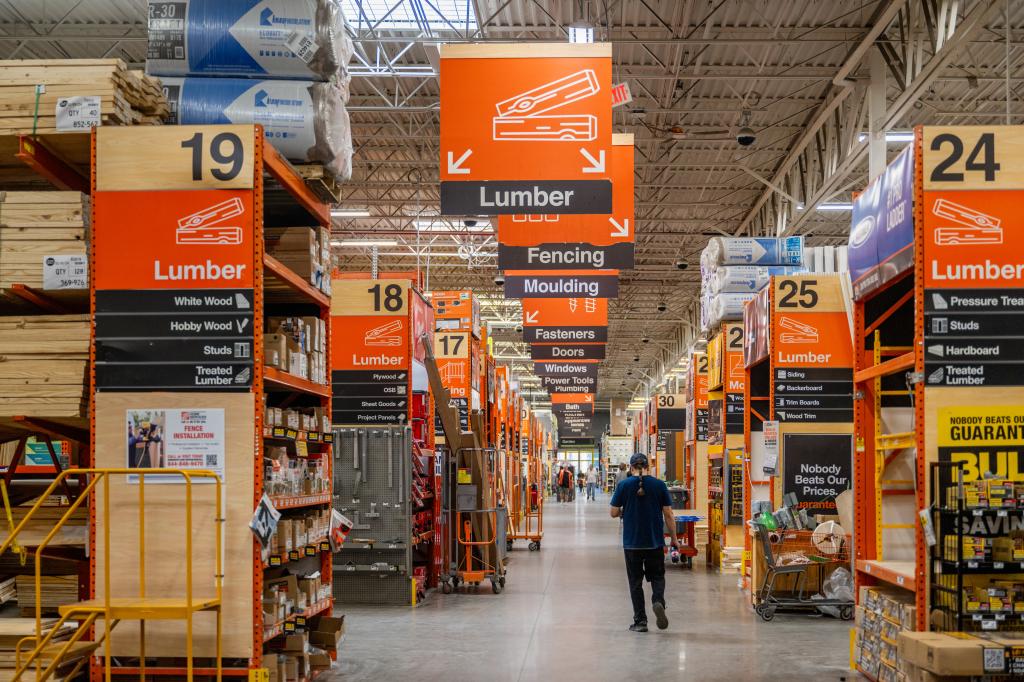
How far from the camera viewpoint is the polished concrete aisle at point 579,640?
8391 mm

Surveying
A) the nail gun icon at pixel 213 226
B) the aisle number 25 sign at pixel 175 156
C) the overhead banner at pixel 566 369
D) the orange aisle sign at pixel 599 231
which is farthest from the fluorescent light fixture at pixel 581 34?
the overhead banner at pixel 566 369

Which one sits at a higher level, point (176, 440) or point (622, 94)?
point (622, 94)

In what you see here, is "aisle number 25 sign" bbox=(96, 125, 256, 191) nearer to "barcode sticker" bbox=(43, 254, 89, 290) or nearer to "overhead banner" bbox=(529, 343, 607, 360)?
"barcode sticker" bbox=(43, 254, 89, 290)

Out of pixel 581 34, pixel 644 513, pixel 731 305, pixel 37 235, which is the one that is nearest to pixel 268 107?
pixel 37 235

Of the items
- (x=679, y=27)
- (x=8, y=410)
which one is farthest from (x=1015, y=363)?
(x=679, y=27)

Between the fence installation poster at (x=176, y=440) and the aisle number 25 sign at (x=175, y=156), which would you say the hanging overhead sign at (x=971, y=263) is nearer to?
A: the aisle number 25 sign at (x=175, y=156)

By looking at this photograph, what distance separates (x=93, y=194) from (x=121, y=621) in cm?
253

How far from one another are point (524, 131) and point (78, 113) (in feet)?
11.7

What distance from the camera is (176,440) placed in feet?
20.6

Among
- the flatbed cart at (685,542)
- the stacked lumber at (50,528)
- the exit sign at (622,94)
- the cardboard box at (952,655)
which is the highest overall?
the exit sign at (622,94)

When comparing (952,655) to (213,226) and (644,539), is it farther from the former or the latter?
(213,226)

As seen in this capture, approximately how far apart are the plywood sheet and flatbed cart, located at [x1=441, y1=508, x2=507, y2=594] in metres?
7.65

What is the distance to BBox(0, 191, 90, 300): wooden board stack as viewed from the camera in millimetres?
6434

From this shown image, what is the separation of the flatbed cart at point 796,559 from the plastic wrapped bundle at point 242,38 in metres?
6.93
